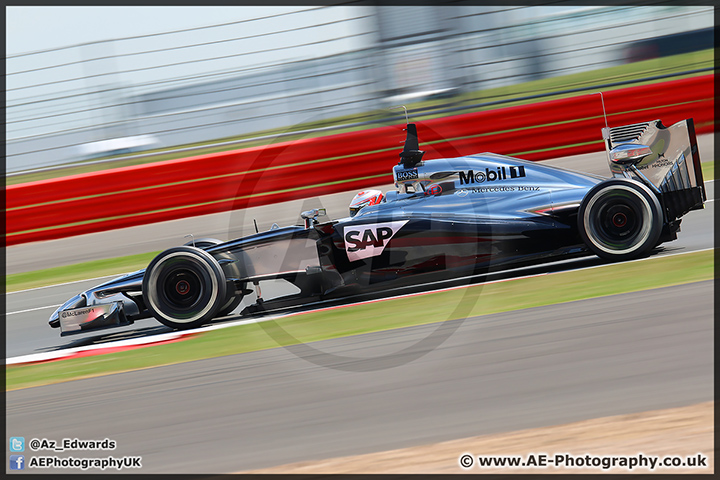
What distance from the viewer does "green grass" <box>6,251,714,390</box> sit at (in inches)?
185

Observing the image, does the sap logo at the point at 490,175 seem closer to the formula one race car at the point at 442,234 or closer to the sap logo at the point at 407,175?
the formula one race car at the point at 442,234

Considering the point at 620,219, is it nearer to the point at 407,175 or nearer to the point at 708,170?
the point at 407,175

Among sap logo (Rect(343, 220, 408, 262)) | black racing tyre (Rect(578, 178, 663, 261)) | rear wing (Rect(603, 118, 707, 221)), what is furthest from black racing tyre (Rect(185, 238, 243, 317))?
rear wing (Rect(603, 118, 707, 221))

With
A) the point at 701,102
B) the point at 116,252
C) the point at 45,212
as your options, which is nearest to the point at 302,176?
the point at 116,252

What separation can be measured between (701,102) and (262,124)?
6743 mm

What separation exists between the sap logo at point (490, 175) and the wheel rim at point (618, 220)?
0.62m

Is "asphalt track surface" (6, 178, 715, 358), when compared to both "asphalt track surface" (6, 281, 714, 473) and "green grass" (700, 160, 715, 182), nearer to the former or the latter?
"green grass" (700, 160, 715, 182)

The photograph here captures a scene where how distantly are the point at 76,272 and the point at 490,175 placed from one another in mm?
5857

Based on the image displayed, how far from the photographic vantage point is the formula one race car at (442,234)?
487cm

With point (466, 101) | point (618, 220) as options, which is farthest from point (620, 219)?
point (466, 101)

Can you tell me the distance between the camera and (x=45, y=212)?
32.1ft

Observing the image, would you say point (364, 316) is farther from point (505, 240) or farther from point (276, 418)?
point (276, 418)

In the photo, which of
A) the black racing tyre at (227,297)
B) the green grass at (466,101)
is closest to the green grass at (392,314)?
the black racing tyre at (227,297)

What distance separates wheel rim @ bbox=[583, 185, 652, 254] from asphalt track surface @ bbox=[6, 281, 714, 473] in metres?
0.52
